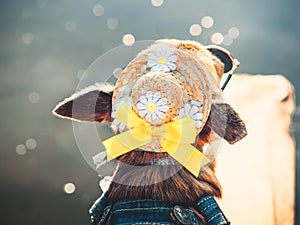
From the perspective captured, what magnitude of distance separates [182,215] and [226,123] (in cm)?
18

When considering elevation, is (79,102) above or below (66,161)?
above

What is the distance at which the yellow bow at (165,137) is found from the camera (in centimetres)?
75

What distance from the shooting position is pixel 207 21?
4.52ft

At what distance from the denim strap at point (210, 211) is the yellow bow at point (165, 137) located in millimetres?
45

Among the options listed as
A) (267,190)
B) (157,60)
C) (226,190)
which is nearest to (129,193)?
(157,60)

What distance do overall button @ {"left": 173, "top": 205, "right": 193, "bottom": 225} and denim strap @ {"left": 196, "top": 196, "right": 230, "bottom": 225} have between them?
0.03 m

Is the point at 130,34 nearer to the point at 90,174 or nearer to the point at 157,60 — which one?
the point at 90,174

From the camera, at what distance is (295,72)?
139 centimetres

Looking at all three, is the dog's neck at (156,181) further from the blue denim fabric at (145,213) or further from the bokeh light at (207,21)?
the bokeh light at (207,21)

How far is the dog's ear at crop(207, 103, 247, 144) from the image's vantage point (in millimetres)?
804

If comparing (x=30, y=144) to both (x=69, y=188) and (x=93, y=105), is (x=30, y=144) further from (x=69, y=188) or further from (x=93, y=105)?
(x=93, y=105)

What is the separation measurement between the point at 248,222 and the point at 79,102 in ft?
2.08

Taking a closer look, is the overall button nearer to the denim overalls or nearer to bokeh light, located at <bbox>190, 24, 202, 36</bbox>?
the denim overalls

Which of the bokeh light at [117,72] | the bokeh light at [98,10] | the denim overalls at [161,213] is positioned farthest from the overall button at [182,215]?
the bokeh light at [98,10]
